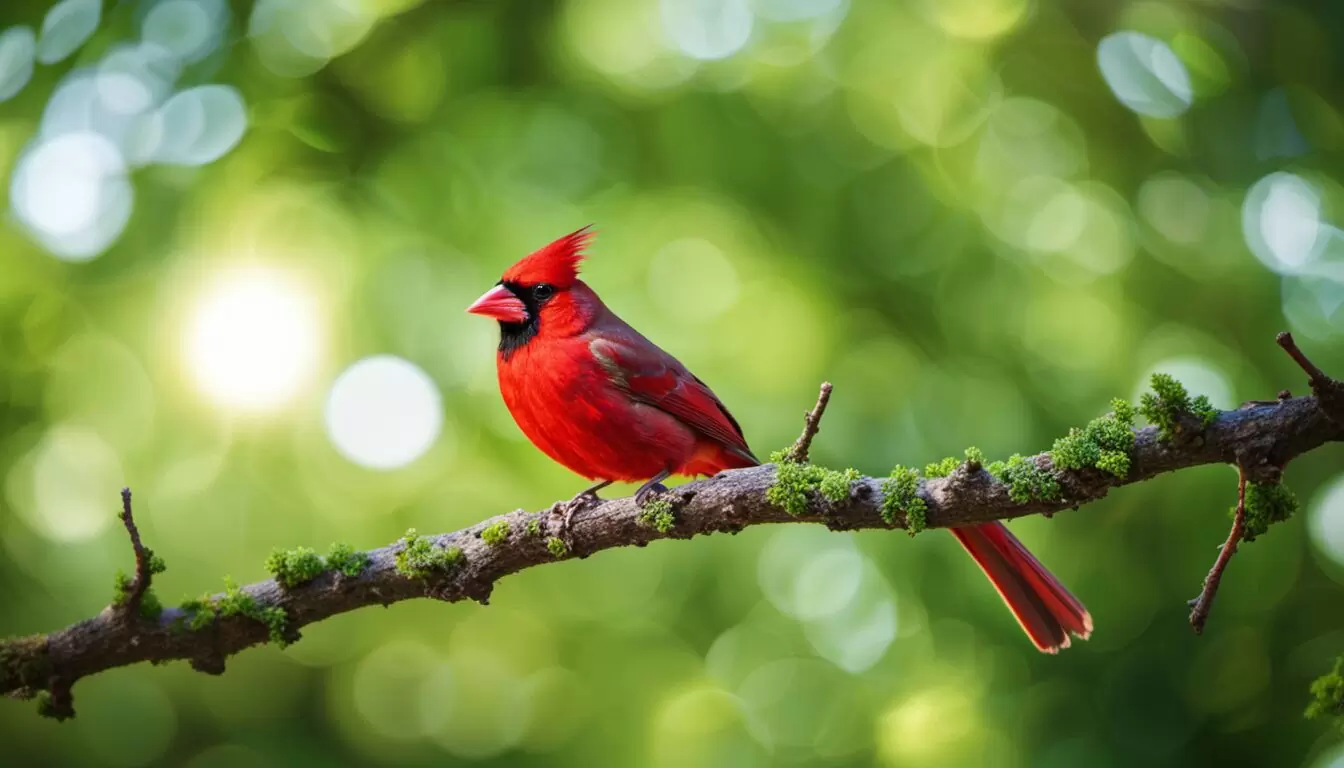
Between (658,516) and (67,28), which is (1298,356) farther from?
(67,28)

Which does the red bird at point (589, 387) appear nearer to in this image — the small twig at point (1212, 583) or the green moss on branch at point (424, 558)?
the green moss on branch at point (424, 558)

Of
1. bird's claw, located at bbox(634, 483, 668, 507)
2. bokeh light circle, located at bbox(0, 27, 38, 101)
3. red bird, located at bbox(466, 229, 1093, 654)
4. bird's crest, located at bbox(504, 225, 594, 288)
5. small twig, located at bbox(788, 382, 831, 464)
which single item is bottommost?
small twig, located at bbox(788, 382, 831, 464)

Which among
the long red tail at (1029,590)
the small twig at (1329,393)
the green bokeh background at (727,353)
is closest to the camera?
the small twig at (1329,393)

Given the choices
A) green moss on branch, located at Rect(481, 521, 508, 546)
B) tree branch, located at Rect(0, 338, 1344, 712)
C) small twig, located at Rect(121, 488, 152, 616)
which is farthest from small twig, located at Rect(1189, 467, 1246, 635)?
small twig, located at Rect(121, 488, 152, 616)

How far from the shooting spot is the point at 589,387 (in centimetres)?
274

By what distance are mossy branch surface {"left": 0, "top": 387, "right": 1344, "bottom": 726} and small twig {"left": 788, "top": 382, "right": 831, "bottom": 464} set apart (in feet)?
0.18

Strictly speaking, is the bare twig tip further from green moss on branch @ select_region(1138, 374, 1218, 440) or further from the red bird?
the red bird

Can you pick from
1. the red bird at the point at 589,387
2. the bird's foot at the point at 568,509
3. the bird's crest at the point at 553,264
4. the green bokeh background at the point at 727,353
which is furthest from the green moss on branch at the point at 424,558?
the green bokeh background at the point at 727,353

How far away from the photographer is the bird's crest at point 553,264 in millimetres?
2906

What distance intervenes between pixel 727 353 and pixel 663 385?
4.75ft

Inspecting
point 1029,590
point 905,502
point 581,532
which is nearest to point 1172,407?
point 905,502

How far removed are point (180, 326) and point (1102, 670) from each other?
3.59 m

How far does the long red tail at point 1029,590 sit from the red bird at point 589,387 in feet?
2.41

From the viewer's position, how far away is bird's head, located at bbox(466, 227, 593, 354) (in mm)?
2854
